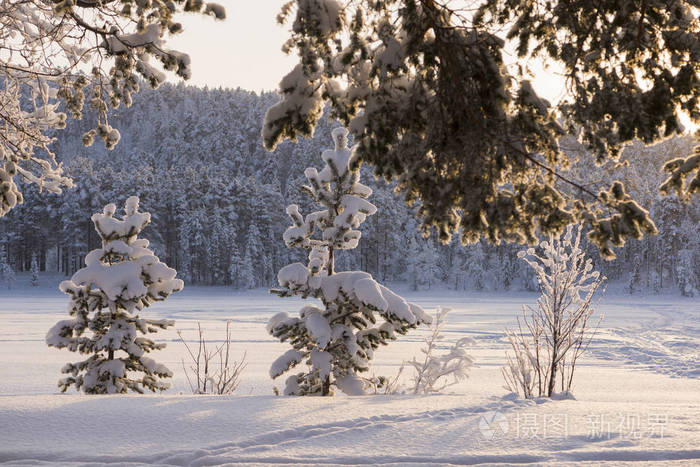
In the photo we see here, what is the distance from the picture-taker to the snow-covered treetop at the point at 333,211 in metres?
8.36

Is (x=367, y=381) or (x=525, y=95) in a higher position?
(x=525, y=95)

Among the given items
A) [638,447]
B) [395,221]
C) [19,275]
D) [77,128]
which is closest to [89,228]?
[19,275]

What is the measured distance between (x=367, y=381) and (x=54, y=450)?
188 inches

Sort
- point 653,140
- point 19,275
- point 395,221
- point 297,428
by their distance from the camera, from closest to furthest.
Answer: point 653,140 < point 297,428 < point 19,275 < point 395,221

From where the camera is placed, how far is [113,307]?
853cm

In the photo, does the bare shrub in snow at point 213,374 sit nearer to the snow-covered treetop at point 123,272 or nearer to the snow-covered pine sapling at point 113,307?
the snow-covered pine sapling at point 113,307

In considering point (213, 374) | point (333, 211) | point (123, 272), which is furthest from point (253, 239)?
point (333, 211)

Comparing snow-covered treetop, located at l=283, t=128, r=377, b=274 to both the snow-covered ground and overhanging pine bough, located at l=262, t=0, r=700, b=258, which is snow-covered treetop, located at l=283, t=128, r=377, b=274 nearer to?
the snow-covered ground

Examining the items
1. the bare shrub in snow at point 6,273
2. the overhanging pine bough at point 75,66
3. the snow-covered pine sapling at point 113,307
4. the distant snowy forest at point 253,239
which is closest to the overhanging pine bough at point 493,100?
the overhanging pine bough at point 75,66

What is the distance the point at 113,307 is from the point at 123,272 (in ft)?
2.07

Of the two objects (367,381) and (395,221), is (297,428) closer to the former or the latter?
(367,381)

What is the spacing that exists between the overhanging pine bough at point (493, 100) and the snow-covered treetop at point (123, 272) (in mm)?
4458

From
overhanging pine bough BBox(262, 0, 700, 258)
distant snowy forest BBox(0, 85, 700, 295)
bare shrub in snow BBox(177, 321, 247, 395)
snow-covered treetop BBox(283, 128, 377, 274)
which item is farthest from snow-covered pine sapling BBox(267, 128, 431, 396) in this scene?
distant snowy forest BBox(0, 85, 700, 295)

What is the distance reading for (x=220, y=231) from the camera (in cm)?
6956
